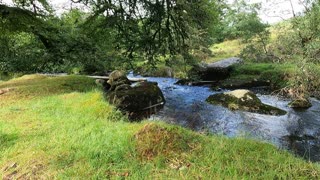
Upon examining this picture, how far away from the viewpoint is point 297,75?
8.09 meters

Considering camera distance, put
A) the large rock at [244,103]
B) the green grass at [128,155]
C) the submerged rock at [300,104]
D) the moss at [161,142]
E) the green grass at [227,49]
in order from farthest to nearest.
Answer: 1. the green grass at [227,49]
2. the submerged rock at [300,104]
3. the large rock at [244,103]
4. the moss at [161,142]
5. the green grass at [128,155]

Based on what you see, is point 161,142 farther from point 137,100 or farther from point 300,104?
point 300,104

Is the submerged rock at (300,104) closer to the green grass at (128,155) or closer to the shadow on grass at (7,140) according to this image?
the green grass at (128,155)

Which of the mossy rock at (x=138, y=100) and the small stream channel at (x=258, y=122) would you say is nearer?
the small stream channel at (x=258, y=122)

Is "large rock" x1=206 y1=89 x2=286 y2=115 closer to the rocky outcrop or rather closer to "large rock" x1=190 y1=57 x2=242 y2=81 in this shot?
the rocky outcrop

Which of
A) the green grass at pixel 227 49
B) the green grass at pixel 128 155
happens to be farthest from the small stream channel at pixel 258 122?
the green grass at pixel 227 49

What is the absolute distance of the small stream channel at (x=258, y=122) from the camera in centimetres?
655

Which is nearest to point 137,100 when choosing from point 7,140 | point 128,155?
point 7,140

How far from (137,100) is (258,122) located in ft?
13.7

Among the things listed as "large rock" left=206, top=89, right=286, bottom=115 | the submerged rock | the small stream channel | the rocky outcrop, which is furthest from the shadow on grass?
the submerged rock

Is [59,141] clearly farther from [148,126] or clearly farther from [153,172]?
[153,172]

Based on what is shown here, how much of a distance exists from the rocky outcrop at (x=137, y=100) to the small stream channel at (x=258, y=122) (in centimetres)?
44

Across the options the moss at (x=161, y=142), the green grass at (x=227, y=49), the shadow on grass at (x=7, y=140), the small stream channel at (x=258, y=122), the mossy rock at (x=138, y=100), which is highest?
the green grass at (x=227, y=49)

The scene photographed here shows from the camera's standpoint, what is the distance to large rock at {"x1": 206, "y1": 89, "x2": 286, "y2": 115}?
31.2 ft
